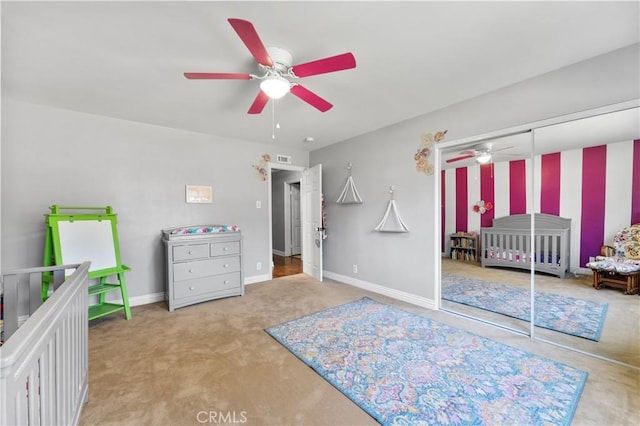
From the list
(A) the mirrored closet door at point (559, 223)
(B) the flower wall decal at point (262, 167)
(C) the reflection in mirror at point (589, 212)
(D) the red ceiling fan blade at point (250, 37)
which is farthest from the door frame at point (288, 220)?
(D) the red ceiling fan blade at point (250, 37)

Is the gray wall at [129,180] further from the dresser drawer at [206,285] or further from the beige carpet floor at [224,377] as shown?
→ the beige carpet floor at [224,377]

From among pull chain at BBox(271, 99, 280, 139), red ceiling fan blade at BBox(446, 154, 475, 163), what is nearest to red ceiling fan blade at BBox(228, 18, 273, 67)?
pull chain at BBox(271, 99, 280, 139)

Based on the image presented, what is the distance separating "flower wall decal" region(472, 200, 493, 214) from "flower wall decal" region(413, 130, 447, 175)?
1.28 m

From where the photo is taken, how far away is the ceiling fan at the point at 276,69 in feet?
4.74

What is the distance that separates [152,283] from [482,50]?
4376 millimetres

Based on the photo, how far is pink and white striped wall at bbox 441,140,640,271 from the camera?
2.51 m

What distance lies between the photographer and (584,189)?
9.18 feet

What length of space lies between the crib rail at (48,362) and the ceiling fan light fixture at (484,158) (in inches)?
155

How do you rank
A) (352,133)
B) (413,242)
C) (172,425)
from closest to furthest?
(172,425)
(413,242)
(352,133)

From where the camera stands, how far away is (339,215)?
4.52 m

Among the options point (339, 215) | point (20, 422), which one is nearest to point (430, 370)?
point (20, 422)

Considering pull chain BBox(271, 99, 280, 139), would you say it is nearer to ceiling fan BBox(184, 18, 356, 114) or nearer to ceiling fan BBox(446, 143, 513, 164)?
ceiling fan BBox(184, 18, 356, 114)

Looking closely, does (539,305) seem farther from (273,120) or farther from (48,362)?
(48,362)

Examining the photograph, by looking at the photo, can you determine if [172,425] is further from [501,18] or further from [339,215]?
[339,215]
